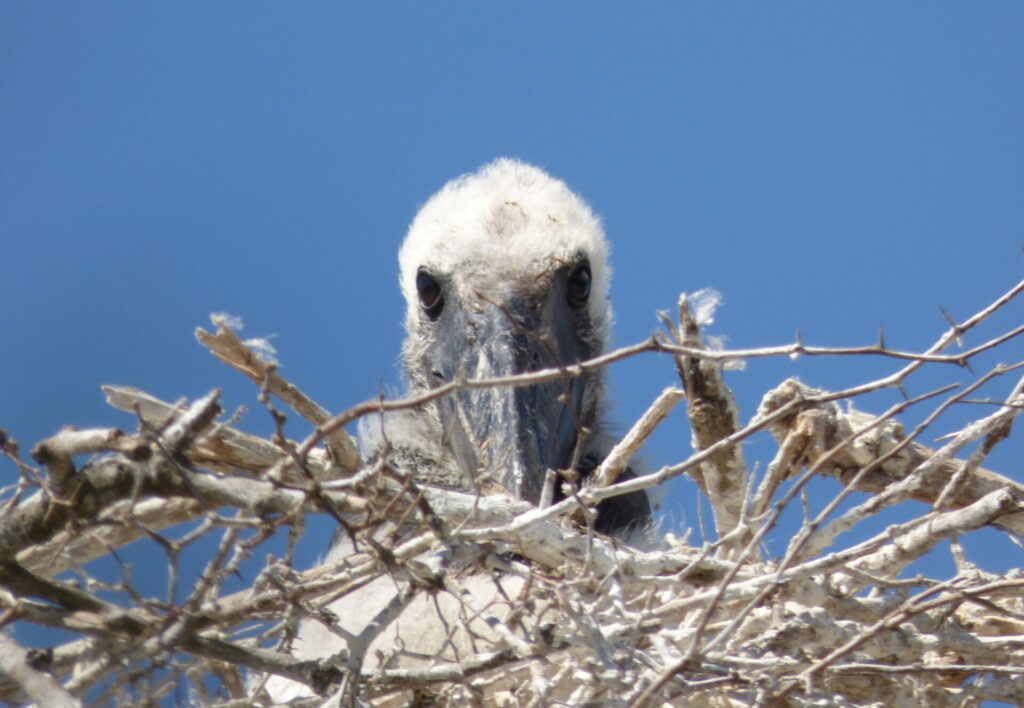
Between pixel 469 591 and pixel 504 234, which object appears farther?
pixel 504 234

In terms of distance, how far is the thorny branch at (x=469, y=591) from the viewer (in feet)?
3.92

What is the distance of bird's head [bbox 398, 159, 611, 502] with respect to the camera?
2.21m

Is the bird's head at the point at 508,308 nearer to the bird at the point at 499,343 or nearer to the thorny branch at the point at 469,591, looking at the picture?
the bird at the point at 499,343

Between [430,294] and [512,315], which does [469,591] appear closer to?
[512,315]

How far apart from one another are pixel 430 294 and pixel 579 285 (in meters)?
0.33

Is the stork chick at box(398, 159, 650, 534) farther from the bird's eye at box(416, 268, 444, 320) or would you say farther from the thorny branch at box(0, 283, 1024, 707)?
the thorny branch at box(0, 283, 1024, 707)

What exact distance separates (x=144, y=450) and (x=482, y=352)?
1.24 metres

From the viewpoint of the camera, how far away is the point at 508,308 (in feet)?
8.11

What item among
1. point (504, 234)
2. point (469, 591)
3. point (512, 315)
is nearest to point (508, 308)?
point (512, 315)

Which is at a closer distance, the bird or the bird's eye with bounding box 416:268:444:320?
the bird

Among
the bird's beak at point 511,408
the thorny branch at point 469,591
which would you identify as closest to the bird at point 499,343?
the bird's beak at point 511,408

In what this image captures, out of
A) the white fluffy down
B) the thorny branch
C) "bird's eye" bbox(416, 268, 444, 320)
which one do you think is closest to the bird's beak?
the white fluffy down

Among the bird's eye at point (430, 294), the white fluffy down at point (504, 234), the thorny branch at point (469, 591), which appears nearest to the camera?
the thorny branch at point (469, 591)

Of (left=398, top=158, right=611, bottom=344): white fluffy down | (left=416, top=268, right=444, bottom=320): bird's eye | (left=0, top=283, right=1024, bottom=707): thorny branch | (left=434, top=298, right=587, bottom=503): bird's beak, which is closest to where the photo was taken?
(left=0, top=283, right=1024, bottom=707): thorny branch
